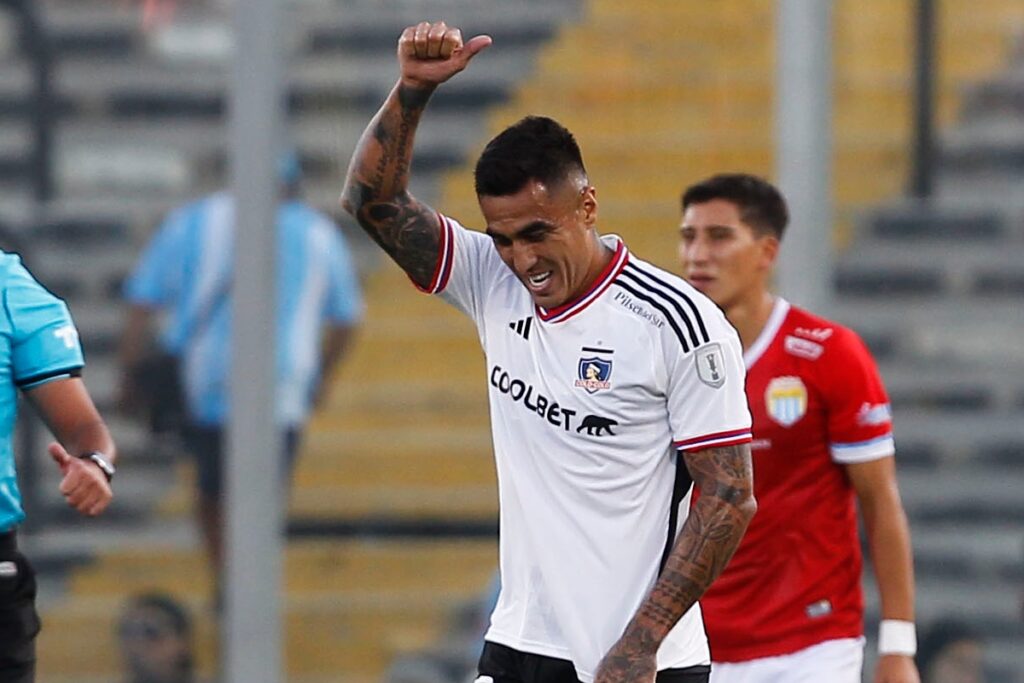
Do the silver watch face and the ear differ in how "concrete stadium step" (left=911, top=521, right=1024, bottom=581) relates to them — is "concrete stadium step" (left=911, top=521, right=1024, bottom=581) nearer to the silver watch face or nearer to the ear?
the ear

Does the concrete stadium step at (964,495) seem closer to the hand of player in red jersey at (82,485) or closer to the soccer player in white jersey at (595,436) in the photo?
the soccer player in white jersey at (595,436)

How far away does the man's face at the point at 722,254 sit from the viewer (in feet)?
17.9

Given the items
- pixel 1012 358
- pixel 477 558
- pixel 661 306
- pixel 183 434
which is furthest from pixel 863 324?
pixel 661 306

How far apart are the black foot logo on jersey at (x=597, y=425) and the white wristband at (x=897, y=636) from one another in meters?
1.56

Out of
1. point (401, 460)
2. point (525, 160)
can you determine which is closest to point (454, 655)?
point (401, 460)

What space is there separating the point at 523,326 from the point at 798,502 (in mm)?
1315

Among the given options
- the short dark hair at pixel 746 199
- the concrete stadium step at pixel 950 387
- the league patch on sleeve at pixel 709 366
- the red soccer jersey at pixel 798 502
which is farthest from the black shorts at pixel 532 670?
the concrete stadium step at pixel 950 387

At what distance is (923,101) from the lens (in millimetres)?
8273

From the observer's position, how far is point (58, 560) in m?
8.33

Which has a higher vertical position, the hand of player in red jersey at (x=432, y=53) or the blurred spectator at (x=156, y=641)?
the hand of player in red jersey at (x=432, y=53)

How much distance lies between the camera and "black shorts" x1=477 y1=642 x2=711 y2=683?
411 cm

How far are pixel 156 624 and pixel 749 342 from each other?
3.59 metres

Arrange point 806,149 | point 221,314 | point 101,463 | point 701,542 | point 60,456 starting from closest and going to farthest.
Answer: point 701,542, point 60,456, point 101,463, point 806,149, point 221,314

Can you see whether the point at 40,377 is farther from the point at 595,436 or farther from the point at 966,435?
the point at 966,435
